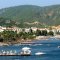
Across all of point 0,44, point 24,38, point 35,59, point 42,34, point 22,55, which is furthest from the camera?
point 42,34

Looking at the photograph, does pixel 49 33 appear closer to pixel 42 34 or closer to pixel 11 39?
pixel 42 34

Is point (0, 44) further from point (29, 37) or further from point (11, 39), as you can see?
point (29, 37)

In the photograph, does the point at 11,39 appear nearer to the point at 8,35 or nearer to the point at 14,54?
the point at 8,35

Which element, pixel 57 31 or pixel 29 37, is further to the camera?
pixel 57 31

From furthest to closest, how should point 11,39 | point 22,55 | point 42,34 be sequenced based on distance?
point 42,34
point 11,39
point 22,55

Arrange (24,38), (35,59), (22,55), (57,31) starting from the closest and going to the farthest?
(35,59)
(22,55)
(24,38)
(57,31)

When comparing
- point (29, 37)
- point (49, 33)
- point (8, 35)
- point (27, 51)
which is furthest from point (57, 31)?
point (27, 51)

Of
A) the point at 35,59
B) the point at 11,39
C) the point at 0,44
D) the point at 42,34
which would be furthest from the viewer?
the point at 42,34

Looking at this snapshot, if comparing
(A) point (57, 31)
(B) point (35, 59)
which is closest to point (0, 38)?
(B) point (35, 59)

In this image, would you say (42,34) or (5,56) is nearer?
(5,56)
